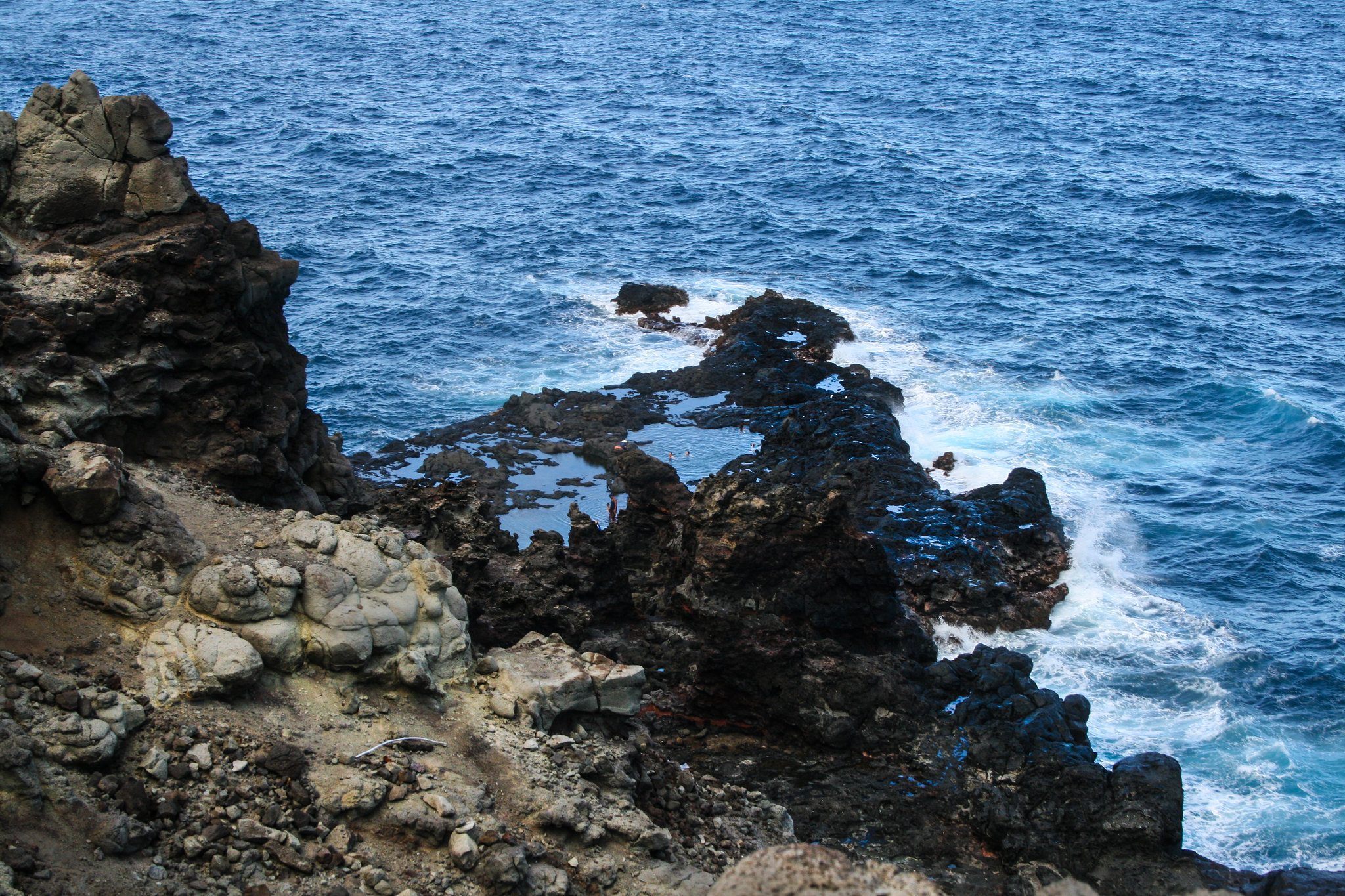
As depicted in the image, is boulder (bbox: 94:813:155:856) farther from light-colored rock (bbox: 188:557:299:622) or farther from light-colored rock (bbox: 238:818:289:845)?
light-colored rock (bbox: 188:557:299:622)

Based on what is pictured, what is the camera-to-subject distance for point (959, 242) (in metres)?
61.3

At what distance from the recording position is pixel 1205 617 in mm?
30719

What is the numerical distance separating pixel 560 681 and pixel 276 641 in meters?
4.53

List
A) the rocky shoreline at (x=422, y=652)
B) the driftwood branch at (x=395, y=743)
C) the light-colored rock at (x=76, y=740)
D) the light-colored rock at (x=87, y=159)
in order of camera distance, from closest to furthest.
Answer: the light-colored rock at (x=76, y=740)
the rocky shoreline at (x=422, y=652)
the driftwood branch at (x=395, y=743)
the light-colored rock at (x=87, y=159)

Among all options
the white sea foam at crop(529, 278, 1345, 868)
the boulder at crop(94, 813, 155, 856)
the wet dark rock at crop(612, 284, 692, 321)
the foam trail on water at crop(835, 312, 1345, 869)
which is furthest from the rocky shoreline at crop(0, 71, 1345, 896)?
the wet dark rock at crop(612, 284, 692, 321)

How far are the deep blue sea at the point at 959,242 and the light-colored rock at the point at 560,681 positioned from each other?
45.0 ft

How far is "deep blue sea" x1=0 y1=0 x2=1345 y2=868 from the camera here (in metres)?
30.4

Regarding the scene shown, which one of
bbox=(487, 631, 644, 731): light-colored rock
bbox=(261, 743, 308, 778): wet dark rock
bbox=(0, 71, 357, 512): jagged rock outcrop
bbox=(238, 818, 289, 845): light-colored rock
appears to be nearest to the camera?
bbox=(238, 818, 289, 845): light-colored rock

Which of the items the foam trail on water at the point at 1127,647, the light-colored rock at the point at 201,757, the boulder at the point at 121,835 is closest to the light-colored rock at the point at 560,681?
the light-colored rock at the point at 201,757

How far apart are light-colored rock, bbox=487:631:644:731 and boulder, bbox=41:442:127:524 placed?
6070 mm

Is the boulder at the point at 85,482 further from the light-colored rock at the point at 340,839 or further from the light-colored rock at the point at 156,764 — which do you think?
the light-colored rock at the point at 340,839

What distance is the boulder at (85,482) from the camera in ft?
45.9

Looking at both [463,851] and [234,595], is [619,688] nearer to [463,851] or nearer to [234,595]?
[463,851]

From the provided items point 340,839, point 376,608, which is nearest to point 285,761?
point 340,839
